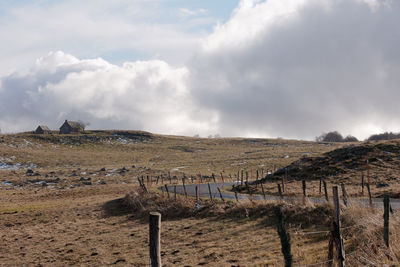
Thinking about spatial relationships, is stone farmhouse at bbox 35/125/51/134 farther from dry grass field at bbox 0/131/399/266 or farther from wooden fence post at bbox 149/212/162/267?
wooden fence post at bbox 149/212/162/267

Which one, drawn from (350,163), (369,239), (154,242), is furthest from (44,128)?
(154,242)

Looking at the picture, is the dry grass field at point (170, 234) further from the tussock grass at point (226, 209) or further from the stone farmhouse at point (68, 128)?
the stone farmhouse at point (68, 128)

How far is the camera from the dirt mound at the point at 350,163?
42984mm

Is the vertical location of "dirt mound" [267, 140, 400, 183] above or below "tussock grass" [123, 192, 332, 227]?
above

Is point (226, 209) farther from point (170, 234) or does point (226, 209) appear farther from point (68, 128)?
point (68, 128)

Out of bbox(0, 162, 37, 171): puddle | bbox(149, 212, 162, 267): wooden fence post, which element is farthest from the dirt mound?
bbox(0, 162, 37, 171): puddle

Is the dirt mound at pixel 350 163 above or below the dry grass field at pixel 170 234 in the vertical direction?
above

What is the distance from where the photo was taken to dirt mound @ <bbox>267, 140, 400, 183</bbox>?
43.0m

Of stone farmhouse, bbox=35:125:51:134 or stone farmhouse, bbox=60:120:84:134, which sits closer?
stone farmhouse, bbox=35:125:51:134

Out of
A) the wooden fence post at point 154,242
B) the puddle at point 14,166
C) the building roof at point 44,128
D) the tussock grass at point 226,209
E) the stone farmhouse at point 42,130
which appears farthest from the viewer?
the building roof at point 44,128

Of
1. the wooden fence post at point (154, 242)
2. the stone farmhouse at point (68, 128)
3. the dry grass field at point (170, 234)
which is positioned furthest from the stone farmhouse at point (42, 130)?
the wooden fence post at point (154, 242)

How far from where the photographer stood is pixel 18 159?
94562 millimetres

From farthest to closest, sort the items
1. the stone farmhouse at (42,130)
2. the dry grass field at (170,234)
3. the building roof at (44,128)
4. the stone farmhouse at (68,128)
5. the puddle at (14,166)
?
the stone farmhouse at (68,128) → the building roof at (44,128) → the stone farmhouse at (42,130) → the puddle at (14,166) → the dry grass field at (170,234)

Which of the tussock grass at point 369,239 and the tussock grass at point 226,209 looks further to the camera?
the tussock grass at point 226,209
